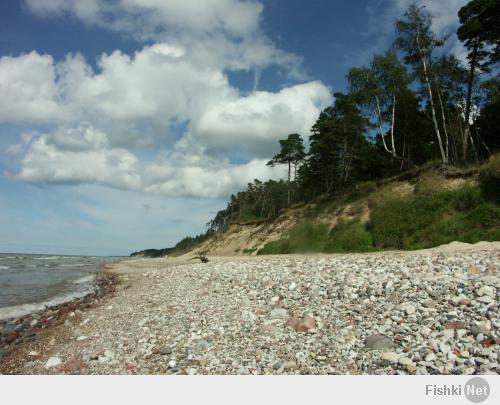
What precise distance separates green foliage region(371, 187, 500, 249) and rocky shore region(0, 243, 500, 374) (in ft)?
26.3

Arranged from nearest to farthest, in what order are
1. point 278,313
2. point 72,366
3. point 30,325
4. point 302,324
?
point 302,324 < point 72,366 < point 278,313 < point 30,325

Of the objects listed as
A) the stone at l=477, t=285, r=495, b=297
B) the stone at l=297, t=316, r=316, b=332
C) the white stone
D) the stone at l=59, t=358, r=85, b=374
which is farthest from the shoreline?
the stone at l=477, t=285, r=495, b=297

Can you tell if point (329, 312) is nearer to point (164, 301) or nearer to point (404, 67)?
point (164, 301)

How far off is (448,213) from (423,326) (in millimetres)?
17364

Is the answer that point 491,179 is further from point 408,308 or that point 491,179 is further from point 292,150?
point 292,150

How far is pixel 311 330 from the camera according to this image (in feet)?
24.2

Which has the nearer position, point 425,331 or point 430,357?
point 430,357

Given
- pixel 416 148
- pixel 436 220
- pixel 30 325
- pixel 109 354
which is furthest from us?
pixel 416 148

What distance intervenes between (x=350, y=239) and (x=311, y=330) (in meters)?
18.5

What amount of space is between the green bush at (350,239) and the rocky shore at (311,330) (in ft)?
37.7

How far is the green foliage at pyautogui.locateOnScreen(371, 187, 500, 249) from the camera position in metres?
18.3

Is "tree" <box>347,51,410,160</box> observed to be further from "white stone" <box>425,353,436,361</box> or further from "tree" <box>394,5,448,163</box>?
"white stone" <box>425,353,436,361</box>

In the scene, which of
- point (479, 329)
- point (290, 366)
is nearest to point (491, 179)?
point (479, 329)
